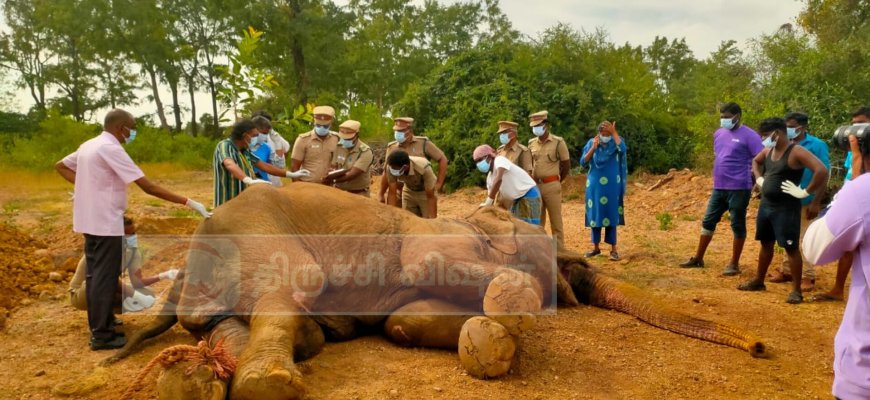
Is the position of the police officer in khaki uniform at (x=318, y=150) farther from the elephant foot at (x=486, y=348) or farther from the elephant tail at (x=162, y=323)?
the elephant foot at (x=486, y=348)

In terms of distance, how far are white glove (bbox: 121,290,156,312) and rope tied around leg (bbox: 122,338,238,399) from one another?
1.90 metres

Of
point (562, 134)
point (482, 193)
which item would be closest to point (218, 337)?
point (482, 193)

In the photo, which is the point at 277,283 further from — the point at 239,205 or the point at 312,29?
the point at 312,29

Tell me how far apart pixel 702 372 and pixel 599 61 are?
49.7ft

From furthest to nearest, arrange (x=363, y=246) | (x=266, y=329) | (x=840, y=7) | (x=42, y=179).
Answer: (x=840, y=7)
(x=42, y=179)
(x=363, y=246)
(x=266, y=329)

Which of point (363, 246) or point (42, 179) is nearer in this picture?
point (363, 246)

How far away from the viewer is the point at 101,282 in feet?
14.4

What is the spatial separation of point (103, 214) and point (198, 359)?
1.90 metres

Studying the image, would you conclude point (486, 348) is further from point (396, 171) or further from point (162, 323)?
point (396, 171)

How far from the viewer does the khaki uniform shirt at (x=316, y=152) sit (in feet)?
23.5

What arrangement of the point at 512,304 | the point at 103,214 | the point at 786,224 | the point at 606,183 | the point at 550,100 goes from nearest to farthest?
the point at 512,304, the point at 103,214, the point at 786,224, the point at 606,183, the point at 550,100

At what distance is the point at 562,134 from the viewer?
52.0 feet

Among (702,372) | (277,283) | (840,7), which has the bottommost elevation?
(702,372)

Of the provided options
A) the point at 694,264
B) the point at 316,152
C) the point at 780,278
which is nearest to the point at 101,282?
the point at 316,152
